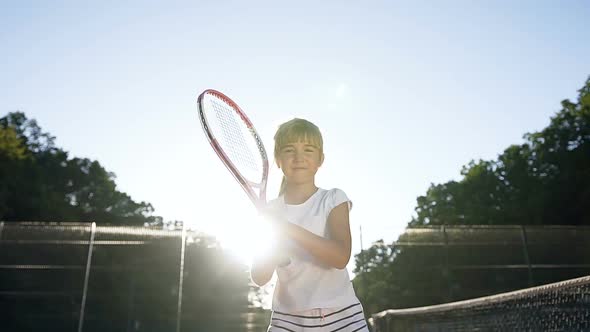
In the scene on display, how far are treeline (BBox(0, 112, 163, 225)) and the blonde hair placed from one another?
75.0 feet

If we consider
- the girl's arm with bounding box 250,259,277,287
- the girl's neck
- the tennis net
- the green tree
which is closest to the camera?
the girl's arm with bounding box 250,259,277,287

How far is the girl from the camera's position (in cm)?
163

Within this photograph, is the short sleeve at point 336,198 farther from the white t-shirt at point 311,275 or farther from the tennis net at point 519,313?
the tennis net at point 519,313

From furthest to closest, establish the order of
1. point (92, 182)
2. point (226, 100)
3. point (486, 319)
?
point (92, 182)
point (486, 319)
point (226, 100)

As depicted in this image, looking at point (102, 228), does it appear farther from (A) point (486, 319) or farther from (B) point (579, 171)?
(B) point (579, 171)

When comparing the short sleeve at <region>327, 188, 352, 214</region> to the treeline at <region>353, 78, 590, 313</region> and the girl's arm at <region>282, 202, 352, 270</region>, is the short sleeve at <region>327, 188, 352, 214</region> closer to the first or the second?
the girl's arm at <region>282, 202, 352, 270</region>

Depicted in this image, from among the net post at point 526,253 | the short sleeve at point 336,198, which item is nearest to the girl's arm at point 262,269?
the short sleeve at point 336,198

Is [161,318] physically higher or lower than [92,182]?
lower

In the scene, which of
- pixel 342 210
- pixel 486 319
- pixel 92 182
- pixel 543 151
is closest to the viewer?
pixel 342 210

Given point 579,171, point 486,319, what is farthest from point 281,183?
point 579,171

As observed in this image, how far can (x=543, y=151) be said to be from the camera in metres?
22.8

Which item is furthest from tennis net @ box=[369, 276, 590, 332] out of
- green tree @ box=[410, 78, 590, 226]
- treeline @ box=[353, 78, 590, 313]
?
green tree @ box=[410, 78, 590, 226]

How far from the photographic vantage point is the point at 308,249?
1.63 meters

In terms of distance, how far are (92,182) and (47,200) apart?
25.2 feet
